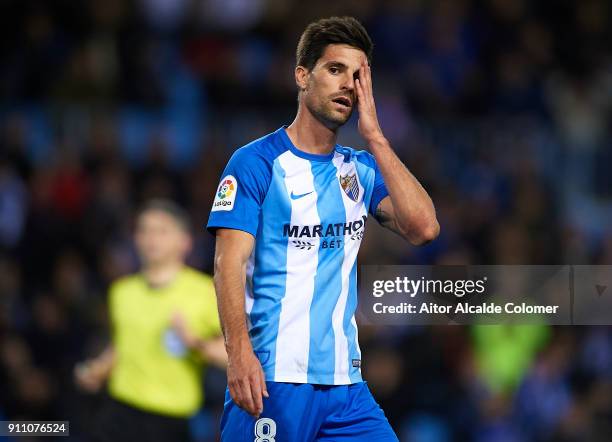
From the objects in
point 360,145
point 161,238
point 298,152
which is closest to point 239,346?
point 298,152

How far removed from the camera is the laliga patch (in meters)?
4.55

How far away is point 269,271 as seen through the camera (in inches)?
183

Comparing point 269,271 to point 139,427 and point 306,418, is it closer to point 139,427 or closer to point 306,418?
point 306,418

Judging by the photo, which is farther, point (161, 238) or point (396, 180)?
point (161, 238)

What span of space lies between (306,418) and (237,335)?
1.54ft

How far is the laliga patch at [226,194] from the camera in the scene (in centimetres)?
455

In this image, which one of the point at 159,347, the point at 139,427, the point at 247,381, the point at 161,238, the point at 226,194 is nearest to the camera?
the point at 247,381

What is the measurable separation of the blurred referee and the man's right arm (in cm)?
230

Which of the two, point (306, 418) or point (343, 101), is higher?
point (343, 101)

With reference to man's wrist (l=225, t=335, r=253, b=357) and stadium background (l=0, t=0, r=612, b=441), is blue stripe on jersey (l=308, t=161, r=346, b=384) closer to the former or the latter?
man's wrist (l=225, t=335, r=253, b=357)

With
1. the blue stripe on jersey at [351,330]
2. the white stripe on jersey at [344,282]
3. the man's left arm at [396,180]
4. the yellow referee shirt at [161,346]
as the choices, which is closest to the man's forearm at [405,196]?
the man's left arm at [396,180]

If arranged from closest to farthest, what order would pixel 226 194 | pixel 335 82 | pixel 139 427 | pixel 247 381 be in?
pixel 247 381, pixel 226 194, pixel 335 82, pixel 139 427

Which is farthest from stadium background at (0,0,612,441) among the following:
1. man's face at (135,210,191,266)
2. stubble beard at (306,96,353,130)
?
stubble beard at (306,96,353,130)

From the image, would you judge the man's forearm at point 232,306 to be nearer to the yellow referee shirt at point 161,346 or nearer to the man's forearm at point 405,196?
the man's forearm at point 405,196
